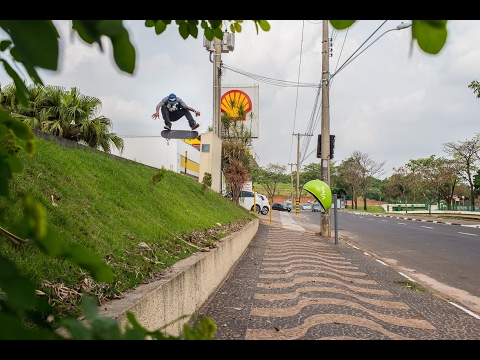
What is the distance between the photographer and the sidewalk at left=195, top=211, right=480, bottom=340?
375 centimetres

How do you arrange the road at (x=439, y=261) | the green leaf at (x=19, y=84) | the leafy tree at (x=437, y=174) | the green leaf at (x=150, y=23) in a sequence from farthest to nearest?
the leafy tree at (x=437, y=174)
the road at (x=439, y=261)
the green leaf at (x=150, y=23)
the green leaf at (x=19, y=84)

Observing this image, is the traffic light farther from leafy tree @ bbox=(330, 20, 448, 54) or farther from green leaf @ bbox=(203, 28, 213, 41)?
leafy tree @ bbox=(330, 20, 448, 54)

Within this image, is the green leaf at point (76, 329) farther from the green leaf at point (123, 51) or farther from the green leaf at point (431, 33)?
the green leaf at point (431, 33)

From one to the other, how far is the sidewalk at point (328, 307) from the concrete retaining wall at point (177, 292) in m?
0.20

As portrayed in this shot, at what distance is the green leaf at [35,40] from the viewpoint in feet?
1.57

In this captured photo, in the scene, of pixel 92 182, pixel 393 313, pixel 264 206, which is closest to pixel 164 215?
pixel 92 182

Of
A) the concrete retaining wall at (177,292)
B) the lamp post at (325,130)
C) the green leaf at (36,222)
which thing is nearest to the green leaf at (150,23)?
the green leaf at (36,222)

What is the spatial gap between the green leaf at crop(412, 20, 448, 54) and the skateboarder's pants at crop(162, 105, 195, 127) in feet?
44.9

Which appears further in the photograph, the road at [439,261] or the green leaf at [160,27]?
the road at [439,261]

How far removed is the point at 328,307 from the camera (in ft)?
14.7

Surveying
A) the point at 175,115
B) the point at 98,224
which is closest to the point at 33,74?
the point at 98,224

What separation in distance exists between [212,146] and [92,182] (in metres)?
10.9

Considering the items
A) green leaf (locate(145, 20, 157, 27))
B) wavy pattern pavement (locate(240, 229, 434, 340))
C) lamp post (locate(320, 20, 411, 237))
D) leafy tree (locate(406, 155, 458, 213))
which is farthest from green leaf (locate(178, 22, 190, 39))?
leafy tree (locate(406, 155, 458, 213))
